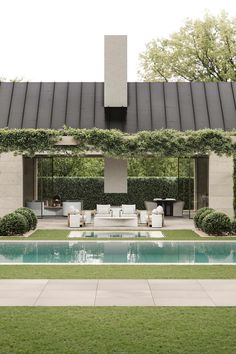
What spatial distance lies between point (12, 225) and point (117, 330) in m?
12.8

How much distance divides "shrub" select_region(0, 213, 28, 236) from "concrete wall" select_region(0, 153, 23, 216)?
5.23m

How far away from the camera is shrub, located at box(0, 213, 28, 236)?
20.9 m

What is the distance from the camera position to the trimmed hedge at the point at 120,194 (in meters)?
34.4

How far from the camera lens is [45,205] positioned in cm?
3072

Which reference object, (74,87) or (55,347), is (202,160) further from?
(55,347)

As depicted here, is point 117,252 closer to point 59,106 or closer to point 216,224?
point 216,224

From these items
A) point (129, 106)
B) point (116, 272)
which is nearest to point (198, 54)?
point (129, 106)

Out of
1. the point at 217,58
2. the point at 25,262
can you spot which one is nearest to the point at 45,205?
the point at 25,262

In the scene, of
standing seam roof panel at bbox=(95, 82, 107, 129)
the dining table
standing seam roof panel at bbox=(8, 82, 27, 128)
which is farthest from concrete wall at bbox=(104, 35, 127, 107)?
the dining table

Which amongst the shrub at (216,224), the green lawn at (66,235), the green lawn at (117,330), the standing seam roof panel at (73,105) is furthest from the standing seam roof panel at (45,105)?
the green lawn at (117,330)

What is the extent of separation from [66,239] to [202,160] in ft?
40.3

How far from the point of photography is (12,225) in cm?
2095

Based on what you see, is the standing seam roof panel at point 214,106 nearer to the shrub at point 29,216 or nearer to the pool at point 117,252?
the shrub at point 29,216

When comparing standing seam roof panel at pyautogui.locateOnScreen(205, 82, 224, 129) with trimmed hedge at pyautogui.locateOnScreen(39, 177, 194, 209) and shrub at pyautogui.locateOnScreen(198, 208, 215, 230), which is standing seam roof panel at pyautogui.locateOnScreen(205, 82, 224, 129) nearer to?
shrub at pyautogui.locateOnScreen(198, 208, 215, 230)
